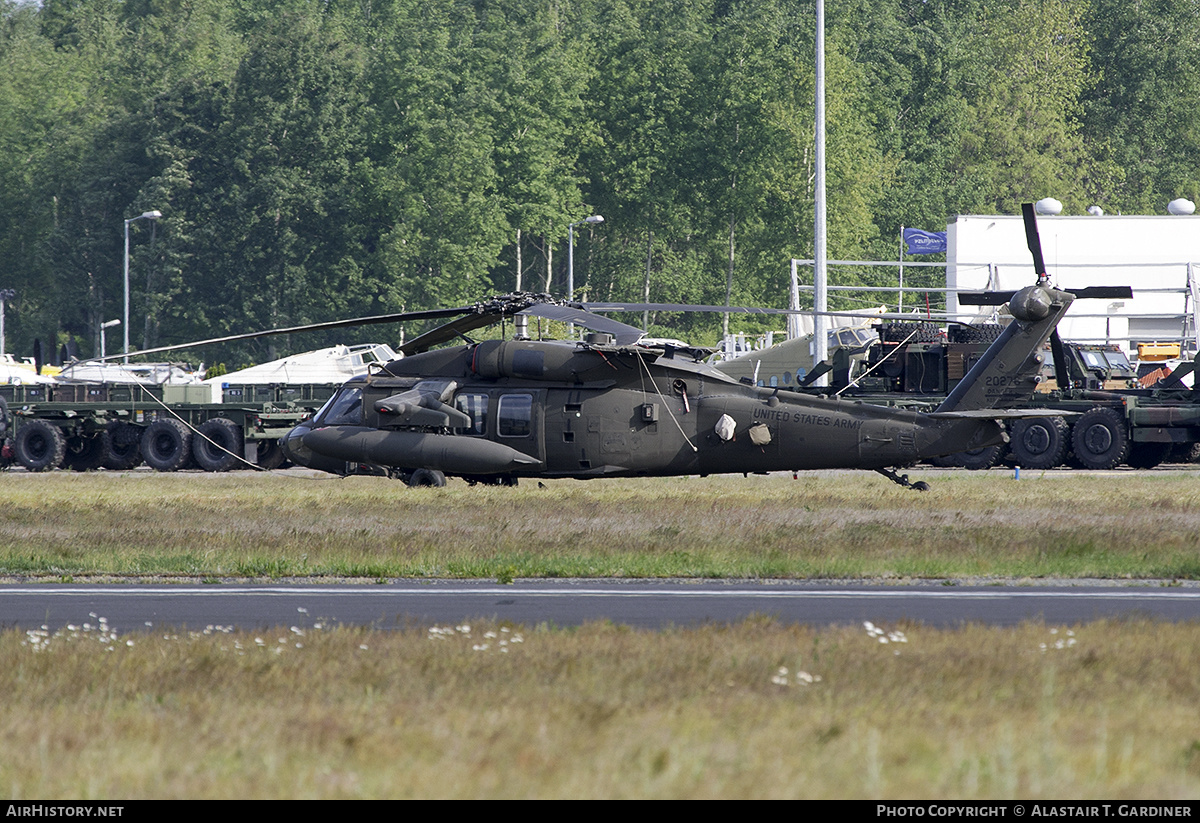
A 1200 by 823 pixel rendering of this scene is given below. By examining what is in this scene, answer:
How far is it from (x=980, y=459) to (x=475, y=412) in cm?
1365

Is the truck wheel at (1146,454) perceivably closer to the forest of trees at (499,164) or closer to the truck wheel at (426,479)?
the truck wheel at (426,479)

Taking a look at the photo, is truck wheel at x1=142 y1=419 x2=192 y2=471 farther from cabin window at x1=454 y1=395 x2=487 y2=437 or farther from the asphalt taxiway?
the asphalt taxiway

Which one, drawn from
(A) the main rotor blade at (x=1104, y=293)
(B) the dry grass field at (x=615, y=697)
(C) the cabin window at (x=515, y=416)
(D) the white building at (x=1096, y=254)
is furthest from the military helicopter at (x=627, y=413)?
(D) the white building at (x=1096, y=254)

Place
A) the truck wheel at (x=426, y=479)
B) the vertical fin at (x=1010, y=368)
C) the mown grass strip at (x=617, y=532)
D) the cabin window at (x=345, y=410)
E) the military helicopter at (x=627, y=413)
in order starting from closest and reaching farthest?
the mown grass strip at (x=617, y=532), the military helicopter at (x=627, y=413), the vertical fin at (x=1010, y=368), the cabin window at (x=345, y=410), the truck wheel at (x=426, y=479)

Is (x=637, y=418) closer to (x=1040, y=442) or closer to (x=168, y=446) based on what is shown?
(x=1040, y=442)

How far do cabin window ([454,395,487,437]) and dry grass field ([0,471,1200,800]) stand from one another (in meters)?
4.26

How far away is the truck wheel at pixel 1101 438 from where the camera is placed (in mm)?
28891

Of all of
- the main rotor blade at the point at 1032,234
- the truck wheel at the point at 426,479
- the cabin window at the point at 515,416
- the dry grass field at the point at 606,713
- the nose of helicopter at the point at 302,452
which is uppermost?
the main rotor blade at the point at 1032,234

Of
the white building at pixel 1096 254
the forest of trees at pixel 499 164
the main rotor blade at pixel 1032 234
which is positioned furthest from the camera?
the forest of trees at pixel 499 164

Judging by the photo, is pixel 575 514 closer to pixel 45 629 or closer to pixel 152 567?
pixel 152 567

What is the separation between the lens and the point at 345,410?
21.1m

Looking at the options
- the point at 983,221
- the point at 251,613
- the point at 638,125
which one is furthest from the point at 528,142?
the point at 251,613

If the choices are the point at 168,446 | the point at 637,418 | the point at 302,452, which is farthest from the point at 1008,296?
the point at 168,446

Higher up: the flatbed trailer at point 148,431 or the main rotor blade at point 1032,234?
the main rotor blade at point 1032,234
